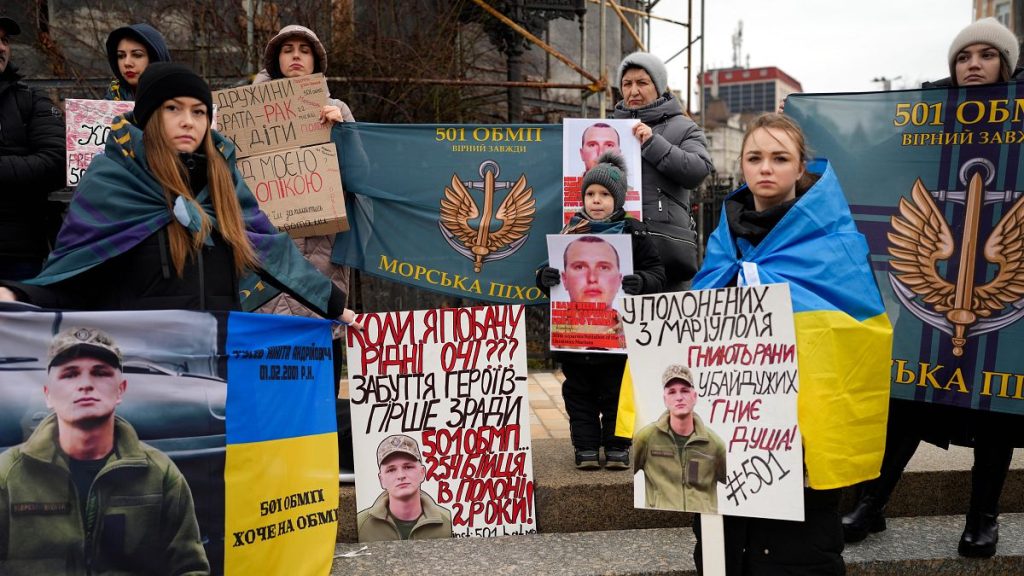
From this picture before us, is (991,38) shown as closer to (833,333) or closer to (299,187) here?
(833,333)

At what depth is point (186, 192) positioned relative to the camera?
9.53ft

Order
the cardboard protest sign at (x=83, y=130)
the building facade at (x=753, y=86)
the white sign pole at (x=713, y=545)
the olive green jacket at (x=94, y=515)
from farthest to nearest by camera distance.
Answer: the building facade at (x=753, y=86) < the cardboard protest sign at (x=83, y=130) < the white sign pole at (x=713, y=545) < the olive green jacket at (x=94, y=515)

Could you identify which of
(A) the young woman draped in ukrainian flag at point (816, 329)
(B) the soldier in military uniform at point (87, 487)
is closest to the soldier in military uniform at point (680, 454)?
(A) the young woman draped in ukrainian flag at point (816, 329)

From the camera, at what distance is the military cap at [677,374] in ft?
9.90

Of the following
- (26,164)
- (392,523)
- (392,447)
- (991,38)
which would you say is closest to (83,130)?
(26,164)

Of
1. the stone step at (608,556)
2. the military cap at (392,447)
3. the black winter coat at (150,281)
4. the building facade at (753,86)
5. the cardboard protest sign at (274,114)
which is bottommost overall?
the stone step at (608,556)

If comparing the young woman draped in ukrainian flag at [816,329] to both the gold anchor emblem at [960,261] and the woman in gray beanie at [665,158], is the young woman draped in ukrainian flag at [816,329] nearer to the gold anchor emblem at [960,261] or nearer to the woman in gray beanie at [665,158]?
the gold anchor emblem at [960,261]

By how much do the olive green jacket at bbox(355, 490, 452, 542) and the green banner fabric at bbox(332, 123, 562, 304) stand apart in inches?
48.9

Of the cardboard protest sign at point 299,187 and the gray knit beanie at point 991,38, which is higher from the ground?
the gray knit beanie at point 991,38

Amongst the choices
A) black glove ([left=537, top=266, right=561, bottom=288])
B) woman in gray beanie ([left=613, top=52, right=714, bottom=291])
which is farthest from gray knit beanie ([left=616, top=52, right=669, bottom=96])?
black glove ([left=537, top=266, right=561, bottom=288])

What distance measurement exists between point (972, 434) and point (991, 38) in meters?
1.57

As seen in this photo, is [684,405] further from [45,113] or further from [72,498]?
[45,113]

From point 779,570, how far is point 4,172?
3.31 metres

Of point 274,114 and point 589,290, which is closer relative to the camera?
point 589,290
